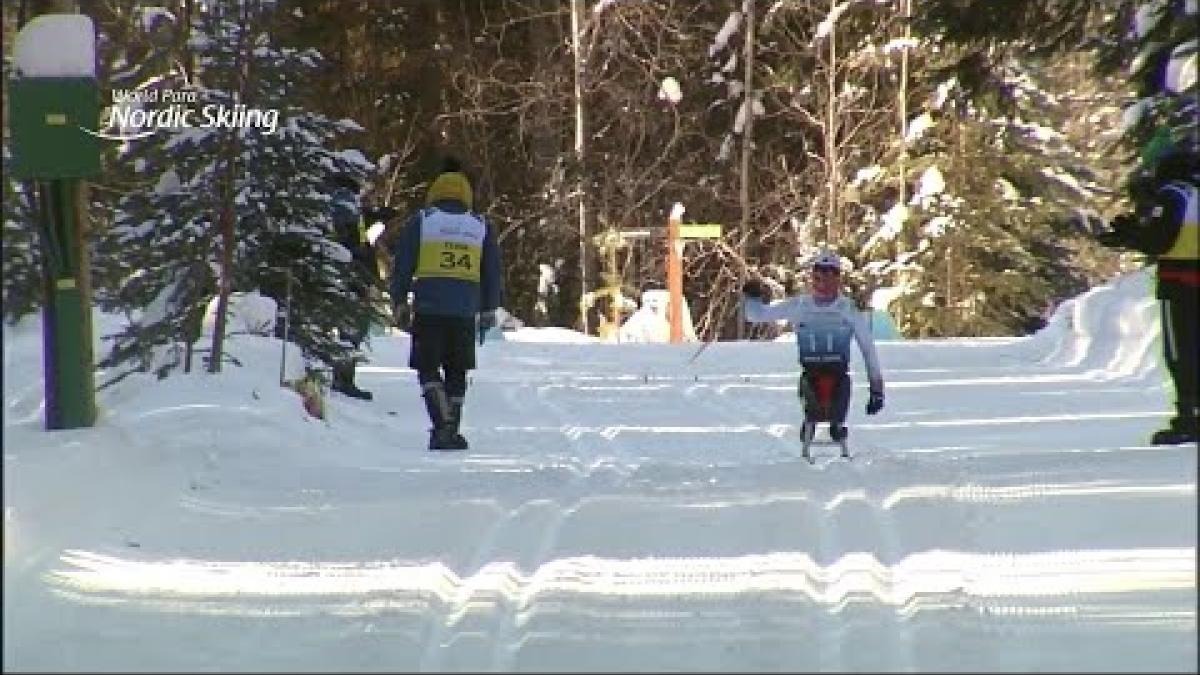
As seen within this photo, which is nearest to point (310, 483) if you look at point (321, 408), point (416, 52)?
point (321, 408)

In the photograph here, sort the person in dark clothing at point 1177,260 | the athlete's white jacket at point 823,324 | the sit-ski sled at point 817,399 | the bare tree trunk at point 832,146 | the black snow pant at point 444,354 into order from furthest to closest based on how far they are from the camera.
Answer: the bare tree trunk at point 832,146, the black snow pant at point 444,354, the athlete's white jacket at point 823,324, the sit-ski sled at point 817,399, the person in dark clothing at point 1177,260

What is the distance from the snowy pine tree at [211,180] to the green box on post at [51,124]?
3.01 m

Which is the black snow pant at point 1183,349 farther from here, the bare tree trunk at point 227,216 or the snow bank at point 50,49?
the bare tree trunk at point 227,216

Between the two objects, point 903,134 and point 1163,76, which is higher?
point 903,134

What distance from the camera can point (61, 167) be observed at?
8.92 metres

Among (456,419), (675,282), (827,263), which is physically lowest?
(456,419)

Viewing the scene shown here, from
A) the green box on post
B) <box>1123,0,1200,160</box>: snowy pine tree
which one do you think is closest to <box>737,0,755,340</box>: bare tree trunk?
<box>1123,0,1200,160</box>: snowy pine tree

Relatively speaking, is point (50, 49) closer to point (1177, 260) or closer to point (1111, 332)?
point (1177, 260)

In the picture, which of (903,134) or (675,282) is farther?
(903,134)

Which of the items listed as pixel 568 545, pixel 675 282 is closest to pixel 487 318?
pixel 568 545

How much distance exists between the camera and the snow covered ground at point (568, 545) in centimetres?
570

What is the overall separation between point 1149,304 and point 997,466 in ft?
31.2

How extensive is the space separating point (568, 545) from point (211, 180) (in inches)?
247

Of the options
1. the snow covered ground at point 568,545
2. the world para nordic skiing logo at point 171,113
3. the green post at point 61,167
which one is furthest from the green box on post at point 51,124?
the world para nordic skiing logo at point 171,113
